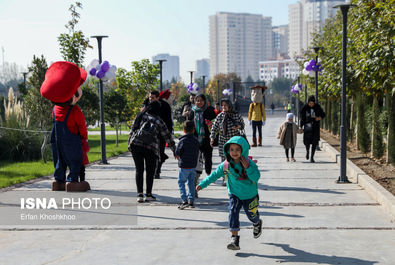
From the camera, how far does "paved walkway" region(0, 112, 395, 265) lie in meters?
5.33

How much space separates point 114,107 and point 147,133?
1308 cm

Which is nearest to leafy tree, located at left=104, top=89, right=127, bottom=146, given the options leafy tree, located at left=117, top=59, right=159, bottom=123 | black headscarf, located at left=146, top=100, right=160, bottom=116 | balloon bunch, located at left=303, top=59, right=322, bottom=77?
leafy tree, located at left=117, top=59, right=159, bottom=123

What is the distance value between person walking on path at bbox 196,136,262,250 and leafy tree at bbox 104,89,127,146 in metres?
15.4

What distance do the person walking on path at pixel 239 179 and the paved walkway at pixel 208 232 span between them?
317 millimetres

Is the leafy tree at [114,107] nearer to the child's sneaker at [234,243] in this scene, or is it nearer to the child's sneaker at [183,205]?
the child's sneaker at [183,205]

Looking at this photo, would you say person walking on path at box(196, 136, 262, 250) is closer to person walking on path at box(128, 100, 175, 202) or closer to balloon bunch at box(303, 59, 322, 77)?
person walking on path at box(128, 100, 175, 202)

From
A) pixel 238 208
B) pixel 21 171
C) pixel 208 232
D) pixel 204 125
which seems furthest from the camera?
pixel 21 171

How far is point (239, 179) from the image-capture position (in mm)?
5746

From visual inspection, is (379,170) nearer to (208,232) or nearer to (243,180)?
(208,232)

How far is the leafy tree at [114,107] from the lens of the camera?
68.3ft

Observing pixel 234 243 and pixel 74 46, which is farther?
pixel 74 46

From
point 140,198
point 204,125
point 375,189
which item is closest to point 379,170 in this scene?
point 375,189

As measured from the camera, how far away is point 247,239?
602 cm

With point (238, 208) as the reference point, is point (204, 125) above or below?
above
